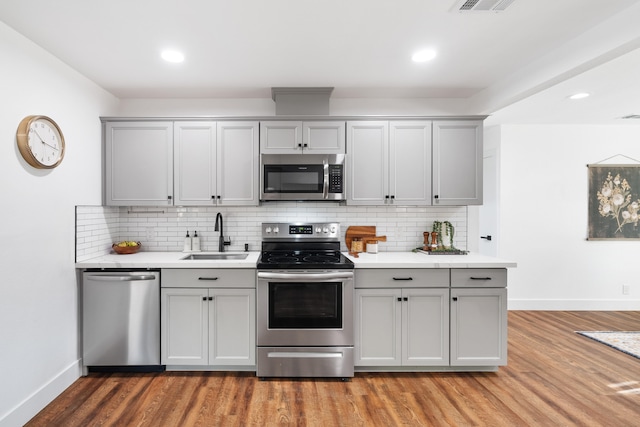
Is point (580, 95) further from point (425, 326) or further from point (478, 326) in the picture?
point (425, 326)

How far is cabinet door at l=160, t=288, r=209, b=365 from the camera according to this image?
2871mm

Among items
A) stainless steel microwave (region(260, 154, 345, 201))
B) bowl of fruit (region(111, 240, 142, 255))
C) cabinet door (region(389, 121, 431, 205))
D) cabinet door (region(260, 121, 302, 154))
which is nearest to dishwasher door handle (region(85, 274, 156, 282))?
bowl of fruit (region(111, 240, 142, 255))

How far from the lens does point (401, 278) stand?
2.86 metres


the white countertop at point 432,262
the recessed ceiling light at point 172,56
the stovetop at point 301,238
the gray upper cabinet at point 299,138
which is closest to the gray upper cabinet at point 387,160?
the gray upper cabinet at point 299,138

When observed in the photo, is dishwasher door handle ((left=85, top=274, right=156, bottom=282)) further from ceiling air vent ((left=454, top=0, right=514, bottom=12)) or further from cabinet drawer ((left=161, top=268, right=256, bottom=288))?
ceiling air vent ((left=454, top=0, right=514, bottom=12))

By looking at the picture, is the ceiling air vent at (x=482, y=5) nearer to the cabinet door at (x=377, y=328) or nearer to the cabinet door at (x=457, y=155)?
the cabinet door at (x=457, y=155)

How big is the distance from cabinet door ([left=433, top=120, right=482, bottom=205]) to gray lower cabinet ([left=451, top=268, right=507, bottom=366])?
0.77 metres

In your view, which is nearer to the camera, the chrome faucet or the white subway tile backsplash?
the chrome faucet

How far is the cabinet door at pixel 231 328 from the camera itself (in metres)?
2.86

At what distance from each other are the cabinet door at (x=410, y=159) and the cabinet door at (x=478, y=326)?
3.07 feet

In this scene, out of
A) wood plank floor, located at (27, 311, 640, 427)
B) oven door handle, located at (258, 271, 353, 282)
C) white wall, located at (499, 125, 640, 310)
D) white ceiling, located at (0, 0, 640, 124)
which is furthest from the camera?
white wall, located at (499, 125, 640, 310)

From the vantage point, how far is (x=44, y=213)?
2469 mm

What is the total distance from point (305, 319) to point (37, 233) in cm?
200

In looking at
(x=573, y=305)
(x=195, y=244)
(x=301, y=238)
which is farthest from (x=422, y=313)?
(x=573, y=305)
